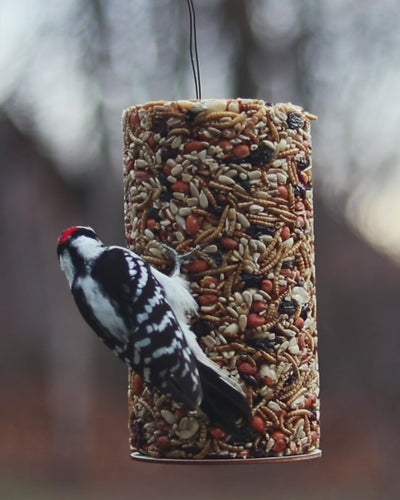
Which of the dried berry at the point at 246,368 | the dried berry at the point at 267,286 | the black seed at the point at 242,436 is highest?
the dried berry at the point at 267,286

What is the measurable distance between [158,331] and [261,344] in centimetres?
39

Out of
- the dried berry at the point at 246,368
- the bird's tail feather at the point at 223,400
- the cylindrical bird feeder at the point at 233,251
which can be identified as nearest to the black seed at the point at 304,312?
the cylindrical bird feeder at the point at 233,251

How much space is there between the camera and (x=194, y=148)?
4.29 meters

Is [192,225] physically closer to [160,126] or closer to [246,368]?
[160,126]

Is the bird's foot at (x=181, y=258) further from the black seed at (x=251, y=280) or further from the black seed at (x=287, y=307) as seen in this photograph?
the black seed at (x=287, y=307)

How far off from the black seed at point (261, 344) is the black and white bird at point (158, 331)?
0.49 feet

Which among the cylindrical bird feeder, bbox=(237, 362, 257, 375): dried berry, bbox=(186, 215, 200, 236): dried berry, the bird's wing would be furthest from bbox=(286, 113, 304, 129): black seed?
bbox=(237, 362, 257, 375): dried berry

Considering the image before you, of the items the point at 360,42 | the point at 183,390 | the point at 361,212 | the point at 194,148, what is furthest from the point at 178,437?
the point at 360,42

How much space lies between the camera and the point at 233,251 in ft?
14.0

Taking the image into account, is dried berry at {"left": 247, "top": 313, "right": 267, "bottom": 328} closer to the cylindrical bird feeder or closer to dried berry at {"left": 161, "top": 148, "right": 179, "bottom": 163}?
the cylindrical bird feeder

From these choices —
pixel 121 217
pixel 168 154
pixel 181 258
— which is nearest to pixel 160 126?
pixel 168 154

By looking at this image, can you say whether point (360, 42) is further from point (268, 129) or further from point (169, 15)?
point (268, 129)

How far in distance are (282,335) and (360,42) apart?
8.49 meters

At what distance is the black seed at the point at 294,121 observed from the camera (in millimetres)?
4400
